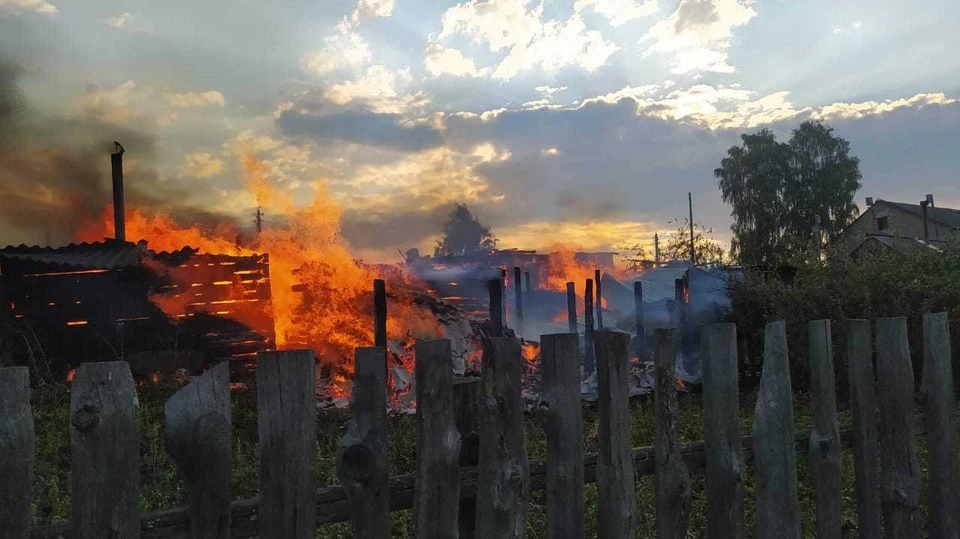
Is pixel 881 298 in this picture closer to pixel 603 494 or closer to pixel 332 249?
pixel 603 494

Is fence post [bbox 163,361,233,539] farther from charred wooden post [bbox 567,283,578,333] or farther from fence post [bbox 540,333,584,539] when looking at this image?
charred wooden post [bbox 567,283,578,333]

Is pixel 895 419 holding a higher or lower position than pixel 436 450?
lower

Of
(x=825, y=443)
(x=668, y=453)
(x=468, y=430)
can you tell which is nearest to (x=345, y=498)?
(x=468, y=430)

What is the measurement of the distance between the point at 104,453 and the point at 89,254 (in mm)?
15195

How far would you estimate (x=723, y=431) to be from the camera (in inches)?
89.7

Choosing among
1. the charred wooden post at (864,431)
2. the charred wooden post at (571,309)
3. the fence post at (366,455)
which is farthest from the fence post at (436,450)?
the charred wooden post at (571,309)

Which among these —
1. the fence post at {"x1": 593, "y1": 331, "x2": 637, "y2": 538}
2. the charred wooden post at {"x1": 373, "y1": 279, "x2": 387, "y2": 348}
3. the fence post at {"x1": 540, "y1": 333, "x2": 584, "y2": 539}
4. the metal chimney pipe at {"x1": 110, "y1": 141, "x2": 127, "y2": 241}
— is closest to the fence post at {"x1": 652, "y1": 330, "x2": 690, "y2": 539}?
the fence post at {"x1": 593, "y1": 331, "x2": 637, "y2": 538}

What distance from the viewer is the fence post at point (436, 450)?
1.92 m

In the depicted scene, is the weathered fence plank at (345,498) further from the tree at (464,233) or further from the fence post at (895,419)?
the tree at (464,233)

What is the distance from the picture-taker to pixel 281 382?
5.86 feet

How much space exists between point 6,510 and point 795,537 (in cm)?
264

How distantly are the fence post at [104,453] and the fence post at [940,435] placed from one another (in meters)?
3.22

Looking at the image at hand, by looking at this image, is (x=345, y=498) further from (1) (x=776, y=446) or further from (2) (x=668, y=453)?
(1) (x=776, y=446)

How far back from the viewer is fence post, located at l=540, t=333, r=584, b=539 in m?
2.10
